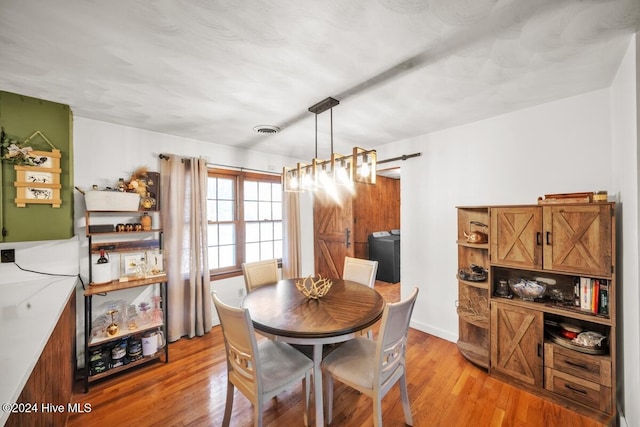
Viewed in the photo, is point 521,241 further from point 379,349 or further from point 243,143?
point 243,143

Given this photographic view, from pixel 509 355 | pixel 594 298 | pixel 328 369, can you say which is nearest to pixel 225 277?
pixel 328 369

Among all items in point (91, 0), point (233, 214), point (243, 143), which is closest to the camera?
point (91, 0)

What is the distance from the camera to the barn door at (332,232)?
4207mm

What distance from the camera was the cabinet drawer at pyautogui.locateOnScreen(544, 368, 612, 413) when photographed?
1.80 metres

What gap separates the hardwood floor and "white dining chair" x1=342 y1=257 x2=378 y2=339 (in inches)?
35.6

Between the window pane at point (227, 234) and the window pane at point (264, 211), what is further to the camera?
the window pane at point (264, 211)

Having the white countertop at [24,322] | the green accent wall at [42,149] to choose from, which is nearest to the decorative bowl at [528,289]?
the white countertop at [24,322]

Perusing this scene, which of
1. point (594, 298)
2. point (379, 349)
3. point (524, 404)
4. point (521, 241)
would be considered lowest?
point (524, 404)

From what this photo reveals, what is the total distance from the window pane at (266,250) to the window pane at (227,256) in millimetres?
470

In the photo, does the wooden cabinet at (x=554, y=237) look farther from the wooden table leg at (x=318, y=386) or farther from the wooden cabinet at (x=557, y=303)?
the wooden table leg at (x=318, y=386)

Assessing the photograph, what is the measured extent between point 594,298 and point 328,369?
207cm

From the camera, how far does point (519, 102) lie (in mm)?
2271

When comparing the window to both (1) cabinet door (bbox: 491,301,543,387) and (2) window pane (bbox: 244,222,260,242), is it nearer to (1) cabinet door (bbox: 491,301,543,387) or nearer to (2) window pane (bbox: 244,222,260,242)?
(2) window pane (bbox: 244,222,260,242)

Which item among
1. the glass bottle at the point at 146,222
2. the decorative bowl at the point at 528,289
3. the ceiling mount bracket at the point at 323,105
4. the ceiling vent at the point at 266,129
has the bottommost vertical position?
the decorative bowl at the point at 528,289
